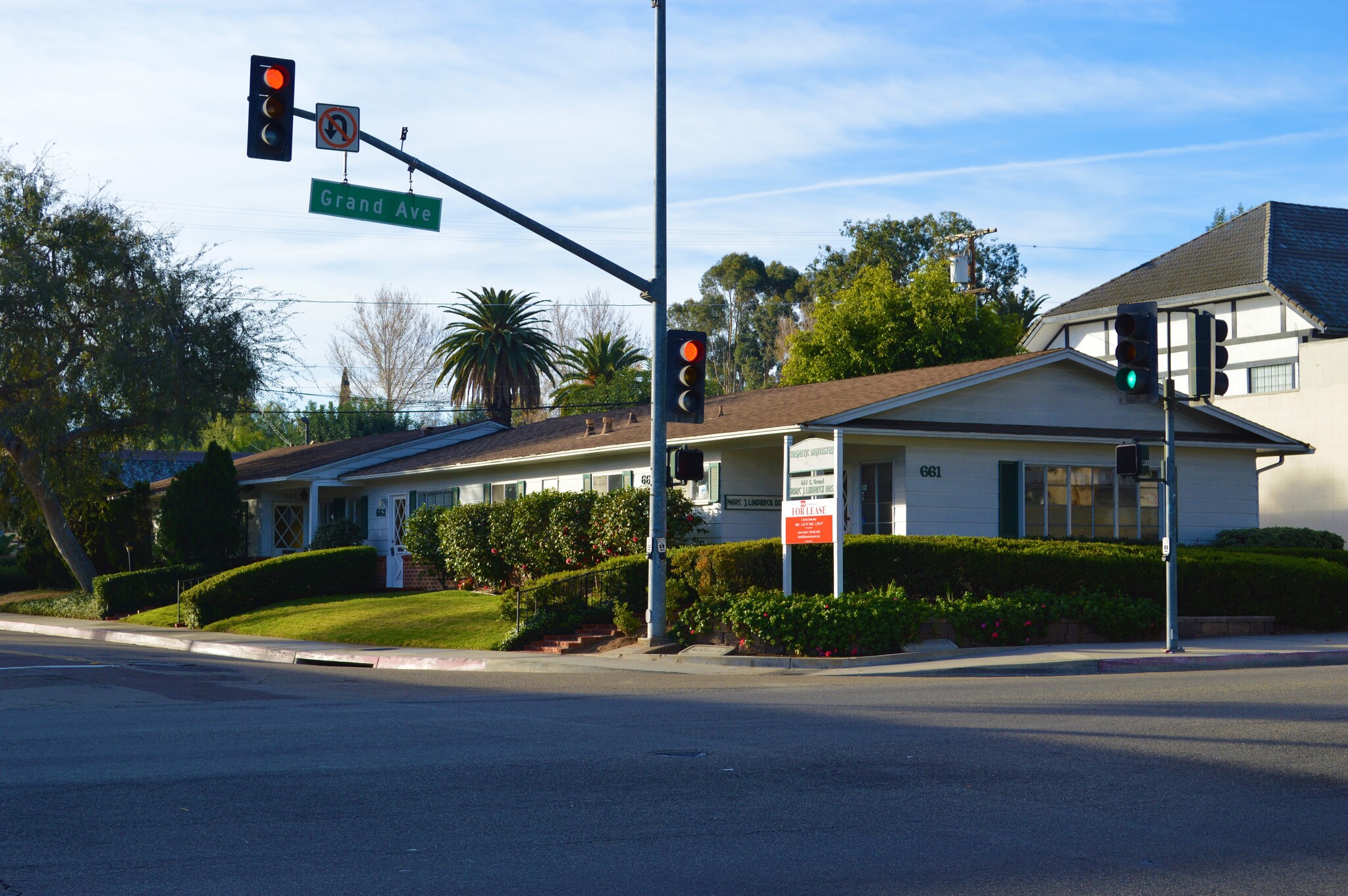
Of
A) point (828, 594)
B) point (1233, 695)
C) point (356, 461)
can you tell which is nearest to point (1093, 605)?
point (828, 594)

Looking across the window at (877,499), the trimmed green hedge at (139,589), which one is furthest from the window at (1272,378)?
the trimmed green hedge at (139,589)

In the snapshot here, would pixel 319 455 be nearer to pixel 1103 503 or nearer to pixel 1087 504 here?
pixel 1087 504

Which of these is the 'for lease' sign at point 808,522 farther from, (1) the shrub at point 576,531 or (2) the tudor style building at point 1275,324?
(2) the tudor style building at point 1275,324

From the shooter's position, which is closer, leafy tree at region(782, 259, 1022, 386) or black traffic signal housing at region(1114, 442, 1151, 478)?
black traffic signal housing at region(1114, 442, 1151, 478)

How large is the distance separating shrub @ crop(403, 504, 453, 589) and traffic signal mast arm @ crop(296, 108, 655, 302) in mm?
14765

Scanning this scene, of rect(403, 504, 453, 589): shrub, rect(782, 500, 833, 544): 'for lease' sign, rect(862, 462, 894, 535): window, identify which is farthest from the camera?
rect(403, 504, 453, 589): shrub

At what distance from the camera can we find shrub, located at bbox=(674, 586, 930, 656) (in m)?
19.4

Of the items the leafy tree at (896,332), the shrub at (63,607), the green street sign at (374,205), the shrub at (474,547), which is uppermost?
the leafy tree at (896,332)

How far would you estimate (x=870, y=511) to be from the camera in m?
25.3

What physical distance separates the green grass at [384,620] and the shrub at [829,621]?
17.5 feet

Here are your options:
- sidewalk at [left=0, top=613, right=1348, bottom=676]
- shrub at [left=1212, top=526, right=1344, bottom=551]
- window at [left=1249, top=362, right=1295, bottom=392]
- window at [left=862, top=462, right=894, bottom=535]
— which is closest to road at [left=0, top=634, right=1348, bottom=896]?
sidewalk at [left=0, top=613, right=1348, bottom=676]

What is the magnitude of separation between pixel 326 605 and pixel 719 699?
18.5 m

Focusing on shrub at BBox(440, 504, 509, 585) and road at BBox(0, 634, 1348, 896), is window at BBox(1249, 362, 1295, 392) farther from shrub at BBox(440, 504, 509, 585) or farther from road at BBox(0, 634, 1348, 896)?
road at BBox(0, 634, 1348, 896)

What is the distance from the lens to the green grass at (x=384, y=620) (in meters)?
24.7
